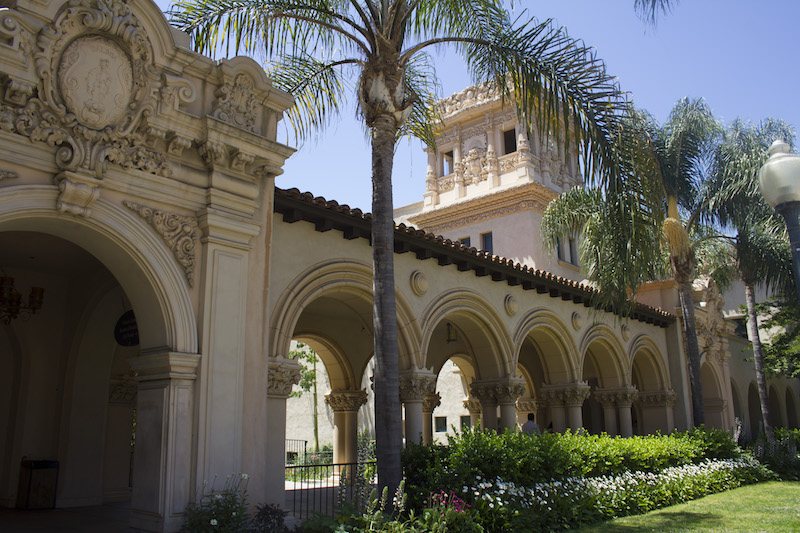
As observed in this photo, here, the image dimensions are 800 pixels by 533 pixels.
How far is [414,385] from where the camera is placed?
12898 mm

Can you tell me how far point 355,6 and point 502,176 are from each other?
19645mm

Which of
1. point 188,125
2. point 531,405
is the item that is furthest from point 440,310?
point 531,405

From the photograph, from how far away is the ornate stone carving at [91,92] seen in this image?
7.42 meters

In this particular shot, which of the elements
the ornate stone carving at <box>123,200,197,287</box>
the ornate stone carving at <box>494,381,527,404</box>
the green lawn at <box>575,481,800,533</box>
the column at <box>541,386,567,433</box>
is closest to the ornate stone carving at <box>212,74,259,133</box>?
the ornate stone carving at <box>123,200,197,287</box>

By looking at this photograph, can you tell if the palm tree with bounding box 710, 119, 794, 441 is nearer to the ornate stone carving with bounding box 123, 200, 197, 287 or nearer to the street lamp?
the street lamp

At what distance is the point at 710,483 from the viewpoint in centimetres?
1622

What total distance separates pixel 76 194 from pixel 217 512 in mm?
4013

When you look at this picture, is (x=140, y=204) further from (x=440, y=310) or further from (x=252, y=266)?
(x=440, y=310)

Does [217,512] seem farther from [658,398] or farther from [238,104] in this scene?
[658,398]

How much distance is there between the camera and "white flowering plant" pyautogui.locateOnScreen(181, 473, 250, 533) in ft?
24.8

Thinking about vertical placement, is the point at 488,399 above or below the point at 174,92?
below

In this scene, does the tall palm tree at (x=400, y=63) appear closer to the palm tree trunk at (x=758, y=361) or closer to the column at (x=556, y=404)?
the column at (x=556, y=404)

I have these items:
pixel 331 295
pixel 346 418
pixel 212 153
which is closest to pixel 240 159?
pixel 212 153

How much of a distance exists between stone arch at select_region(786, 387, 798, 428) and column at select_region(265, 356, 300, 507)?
3690 cm
